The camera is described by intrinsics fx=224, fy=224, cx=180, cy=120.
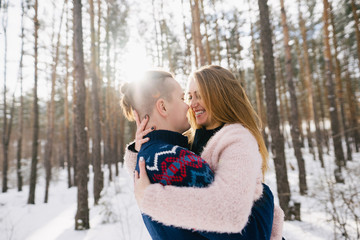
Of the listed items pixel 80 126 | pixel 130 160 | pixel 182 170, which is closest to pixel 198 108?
pixel 130 160

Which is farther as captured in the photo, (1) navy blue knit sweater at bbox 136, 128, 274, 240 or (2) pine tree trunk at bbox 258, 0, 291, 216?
(2) pine tree trunk at bbox 258, 0, 291, 216

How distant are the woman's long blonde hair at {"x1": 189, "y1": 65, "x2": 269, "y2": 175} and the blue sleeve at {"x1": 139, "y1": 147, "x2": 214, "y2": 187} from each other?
1.64 ft

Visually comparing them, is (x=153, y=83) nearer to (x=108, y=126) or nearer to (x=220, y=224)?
(x=220, y=224)

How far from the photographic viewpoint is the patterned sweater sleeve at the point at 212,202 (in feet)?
3.14

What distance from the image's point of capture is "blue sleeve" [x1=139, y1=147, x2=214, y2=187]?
102cm

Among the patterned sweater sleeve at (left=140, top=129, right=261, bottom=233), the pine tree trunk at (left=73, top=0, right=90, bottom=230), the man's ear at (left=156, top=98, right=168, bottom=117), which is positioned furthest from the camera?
the pine tree trunk at (left=73, top=0, right=90, bottom=230)

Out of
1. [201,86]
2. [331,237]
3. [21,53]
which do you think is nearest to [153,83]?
[201,86]

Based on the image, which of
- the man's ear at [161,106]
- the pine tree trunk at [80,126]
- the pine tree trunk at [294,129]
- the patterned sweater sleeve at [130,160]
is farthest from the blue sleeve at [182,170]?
the pine tree trunk at [294,129]

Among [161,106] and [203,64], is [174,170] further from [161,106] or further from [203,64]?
[203,64]

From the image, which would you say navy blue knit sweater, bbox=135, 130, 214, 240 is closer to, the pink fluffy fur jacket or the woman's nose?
the pink fluffy fur jacket

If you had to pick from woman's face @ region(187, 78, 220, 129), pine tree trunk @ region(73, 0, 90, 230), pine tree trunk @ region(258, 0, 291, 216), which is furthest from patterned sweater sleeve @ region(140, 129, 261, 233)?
pine tree trunk @ region(73, 0, 90, 230)

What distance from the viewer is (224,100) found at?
59.2 inches

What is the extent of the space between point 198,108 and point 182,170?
719 mm

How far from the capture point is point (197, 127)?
1.79 metres
